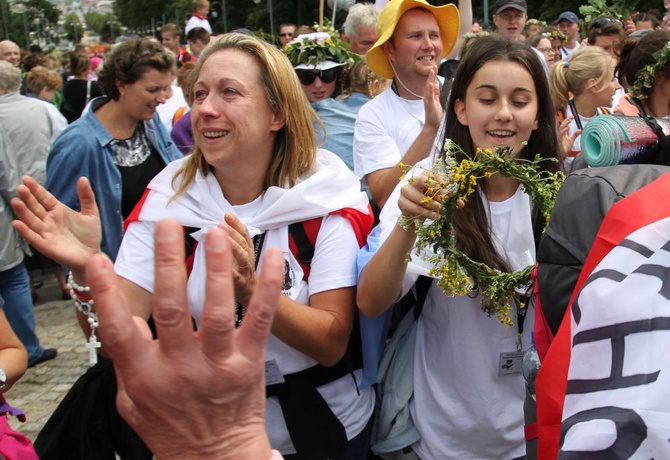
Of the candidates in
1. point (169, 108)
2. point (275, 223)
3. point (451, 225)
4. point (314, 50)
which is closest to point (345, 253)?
point (275, 223)

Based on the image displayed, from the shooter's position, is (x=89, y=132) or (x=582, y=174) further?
(x=89, y=132)

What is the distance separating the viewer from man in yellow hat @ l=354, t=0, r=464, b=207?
3.40 meters

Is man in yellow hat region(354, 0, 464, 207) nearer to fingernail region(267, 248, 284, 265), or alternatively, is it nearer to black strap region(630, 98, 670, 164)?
black strap region(630, 98, 670, 164)

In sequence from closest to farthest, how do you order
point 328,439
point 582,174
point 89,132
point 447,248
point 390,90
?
point 582,174
point 447,248
point 328,439
point 390,90
point 89,132

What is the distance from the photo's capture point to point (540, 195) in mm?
2039

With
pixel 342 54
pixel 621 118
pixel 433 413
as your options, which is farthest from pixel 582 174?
pixel 342 54

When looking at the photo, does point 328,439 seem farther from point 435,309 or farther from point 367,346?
point 435,309

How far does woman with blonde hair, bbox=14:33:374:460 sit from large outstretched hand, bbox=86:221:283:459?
935 millimetres

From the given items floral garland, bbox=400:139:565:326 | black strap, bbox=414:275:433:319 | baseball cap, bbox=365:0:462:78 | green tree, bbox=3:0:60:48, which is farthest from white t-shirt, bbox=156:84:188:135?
green tree, bbox=3:0:60:48

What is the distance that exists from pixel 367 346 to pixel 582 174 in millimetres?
1131

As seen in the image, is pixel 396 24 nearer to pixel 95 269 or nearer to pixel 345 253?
pixel 345 253

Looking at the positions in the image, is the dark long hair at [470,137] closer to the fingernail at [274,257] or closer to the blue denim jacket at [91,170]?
the fingernail at [274,257]

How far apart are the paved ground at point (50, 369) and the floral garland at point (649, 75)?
154 inches

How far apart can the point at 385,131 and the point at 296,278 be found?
154cm
